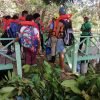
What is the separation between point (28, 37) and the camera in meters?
6.43

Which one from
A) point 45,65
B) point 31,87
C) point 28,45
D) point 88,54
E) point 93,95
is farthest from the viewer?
point 88,54

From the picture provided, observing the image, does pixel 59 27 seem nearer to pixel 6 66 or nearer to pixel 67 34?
pixel 67 34

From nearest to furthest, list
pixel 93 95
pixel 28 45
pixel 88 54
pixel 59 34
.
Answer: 1. pixel 93 95
2. pixel 28 45
3. pixel 59 34
4. pixel 88 54

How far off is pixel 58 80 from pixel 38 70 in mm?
298

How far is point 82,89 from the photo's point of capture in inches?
76.5

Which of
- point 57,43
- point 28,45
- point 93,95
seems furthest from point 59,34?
point 93,95

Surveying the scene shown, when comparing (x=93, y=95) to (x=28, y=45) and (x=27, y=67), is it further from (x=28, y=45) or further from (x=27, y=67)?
(x=28, y=45)

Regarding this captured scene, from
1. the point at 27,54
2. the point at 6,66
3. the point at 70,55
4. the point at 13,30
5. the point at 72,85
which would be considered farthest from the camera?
the point at 70,55

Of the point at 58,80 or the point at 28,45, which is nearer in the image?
the point at 58,80

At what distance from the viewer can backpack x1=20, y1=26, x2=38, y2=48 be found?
253 inches

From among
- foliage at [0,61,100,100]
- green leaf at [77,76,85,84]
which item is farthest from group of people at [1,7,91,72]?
green leaf at [77,76,85,84]

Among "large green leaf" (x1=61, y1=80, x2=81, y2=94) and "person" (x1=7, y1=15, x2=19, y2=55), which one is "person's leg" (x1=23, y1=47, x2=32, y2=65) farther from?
"large green leaf" (x1=61, y1=80, x2=81, y2=94)

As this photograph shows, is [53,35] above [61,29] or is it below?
below

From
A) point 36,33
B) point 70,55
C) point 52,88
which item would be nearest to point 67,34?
point 36,33
